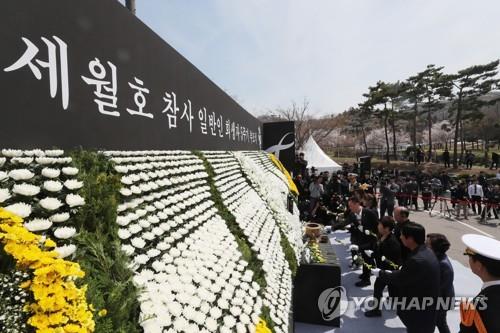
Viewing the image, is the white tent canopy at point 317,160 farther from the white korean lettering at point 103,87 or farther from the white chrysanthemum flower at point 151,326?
the white chrysanthemum flower at point 151,326

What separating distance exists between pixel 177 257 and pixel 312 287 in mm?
3154

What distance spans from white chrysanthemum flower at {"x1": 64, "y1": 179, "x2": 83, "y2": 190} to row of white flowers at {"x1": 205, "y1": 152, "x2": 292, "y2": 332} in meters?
2.02

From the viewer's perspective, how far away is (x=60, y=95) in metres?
2.35

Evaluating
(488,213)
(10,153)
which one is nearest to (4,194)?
(10,153)

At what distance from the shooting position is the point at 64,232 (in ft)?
5.56

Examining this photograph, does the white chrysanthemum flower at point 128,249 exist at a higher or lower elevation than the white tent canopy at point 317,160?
lower

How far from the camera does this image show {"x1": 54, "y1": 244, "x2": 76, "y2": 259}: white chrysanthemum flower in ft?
5.12

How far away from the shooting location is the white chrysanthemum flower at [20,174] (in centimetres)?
169

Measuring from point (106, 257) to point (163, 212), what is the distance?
37.8 inches

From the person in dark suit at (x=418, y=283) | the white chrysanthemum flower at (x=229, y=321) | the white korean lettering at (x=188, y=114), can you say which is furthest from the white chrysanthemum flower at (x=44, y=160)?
the person in dark suit at (x=418, y=283)

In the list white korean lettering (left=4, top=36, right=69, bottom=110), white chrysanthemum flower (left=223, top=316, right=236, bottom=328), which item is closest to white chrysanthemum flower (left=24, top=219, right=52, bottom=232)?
white korean lettering (left=4, top=36, right=69, bottom=110)

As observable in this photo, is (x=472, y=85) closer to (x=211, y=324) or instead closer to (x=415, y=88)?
(x=415, y=88)

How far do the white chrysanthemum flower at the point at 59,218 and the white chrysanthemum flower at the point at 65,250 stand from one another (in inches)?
7.4

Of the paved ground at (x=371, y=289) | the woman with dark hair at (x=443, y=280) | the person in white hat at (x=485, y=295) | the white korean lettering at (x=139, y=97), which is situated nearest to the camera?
the person in white hat at (x=485, y=295)
